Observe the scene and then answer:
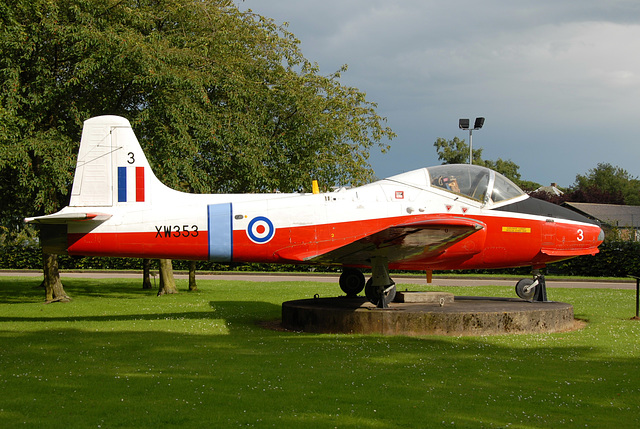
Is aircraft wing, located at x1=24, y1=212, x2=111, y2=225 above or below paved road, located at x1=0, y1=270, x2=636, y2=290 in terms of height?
above

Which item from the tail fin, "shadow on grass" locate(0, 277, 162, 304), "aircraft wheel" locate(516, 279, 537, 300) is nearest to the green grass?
Answer: "aircraft wheel" locate(516, 279, 537, 300)

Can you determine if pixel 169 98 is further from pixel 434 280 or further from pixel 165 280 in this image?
pixel 434 280

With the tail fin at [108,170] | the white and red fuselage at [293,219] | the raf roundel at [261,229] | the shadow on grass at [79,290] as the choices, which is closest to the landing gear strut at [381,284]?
the white and red fuselage at [293,219]

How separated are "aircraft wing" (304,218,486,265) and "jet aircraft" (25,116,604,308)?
49mm

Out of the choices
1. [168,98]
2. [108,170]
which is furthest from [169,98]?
[108,170]

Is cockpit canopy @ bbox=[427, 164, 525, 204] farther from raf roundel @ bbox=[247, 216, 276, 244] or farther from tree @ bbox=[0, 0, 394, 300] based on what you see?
tree @ bbox=[0, 0, 394, 300]

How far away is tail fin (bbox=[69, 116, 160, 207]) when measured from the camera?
42.2ft

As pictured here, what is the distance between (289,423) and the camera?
20.7ft

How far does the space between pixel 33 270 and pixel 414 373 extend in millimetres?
39849

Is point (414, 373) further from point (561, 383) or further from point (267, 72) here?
point (267, 72)

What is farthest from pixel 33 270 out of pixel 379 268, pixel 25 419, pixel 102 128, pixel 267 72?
pixel 25 419

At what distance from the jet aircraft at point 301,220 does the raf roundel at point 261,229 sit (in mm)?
22

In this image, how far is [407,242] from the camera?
12.2 m

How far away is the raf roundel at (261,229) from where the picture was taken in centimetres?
1314
